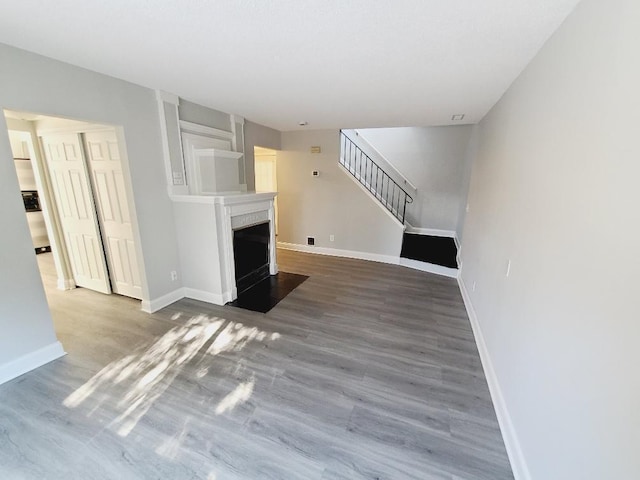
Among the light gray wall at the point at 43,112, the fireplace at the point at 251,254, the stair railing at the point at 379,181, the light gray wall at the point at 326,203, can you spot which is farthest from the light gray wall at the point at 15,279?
the stair railing at the point at 379,181

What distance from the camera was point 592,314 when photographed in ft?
3.29

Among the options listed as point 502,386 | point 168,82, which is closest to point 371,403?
point 502,386

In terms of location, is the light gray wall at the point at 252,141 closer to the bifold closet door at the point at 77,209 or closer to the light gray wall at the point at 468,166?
the bifold closet door at the point at 77,209

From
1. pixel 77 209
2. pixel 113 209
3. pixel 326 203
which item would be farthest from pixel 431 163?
pixel 77 209

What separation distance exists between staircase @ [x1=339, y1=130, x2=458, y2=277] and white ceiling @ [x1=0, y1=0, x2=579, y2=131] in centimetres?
286

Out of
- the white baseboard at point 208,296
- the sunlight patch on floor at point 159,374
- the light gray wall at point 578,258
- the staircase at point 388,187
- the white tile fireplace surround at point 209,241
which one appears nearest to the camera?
the light gray wall at point 578,258

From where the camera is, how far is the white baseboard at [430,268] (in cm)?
443

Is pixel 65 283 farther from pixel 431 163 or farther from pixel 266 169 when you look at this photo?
pixel 431 163

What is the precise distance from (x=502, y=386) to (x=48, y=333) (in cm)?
373

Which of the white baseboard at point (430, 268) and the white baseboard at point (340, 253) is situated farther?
the white baseboard at point (340, 253)

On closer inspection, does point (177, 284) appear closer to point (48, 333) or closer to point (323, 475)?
point (48, 333)

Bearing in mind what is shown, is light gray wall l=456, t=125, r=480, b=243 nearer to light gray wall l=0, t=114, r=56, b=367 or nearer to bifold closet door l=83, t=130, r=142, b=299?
bifold closet door l=83, t=130, r=142, b=299

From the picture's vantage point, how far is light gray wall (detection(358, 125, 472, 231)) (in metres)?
5.93

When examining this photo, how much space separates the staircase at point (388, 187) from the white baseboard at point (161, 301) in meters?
3.66
